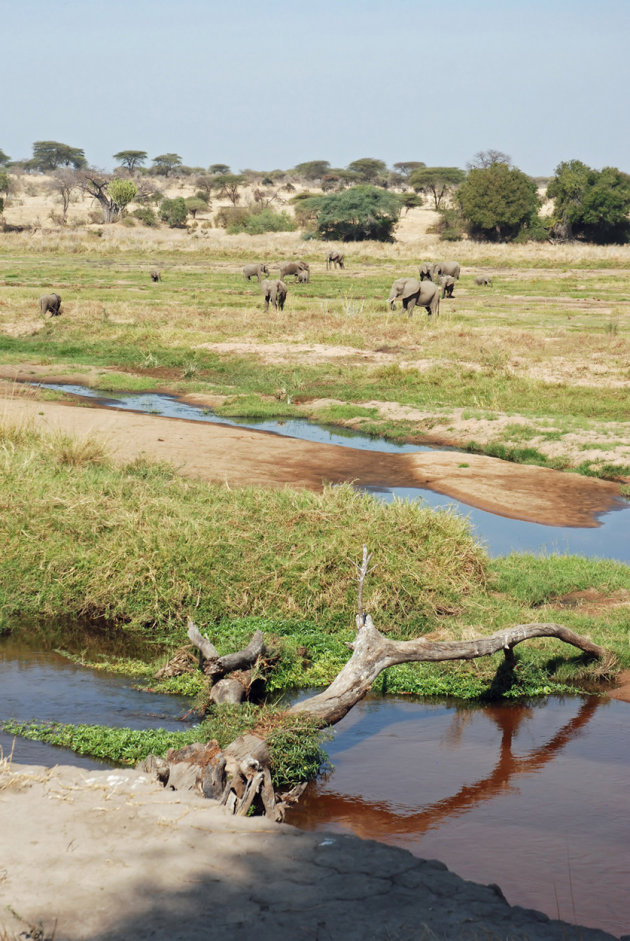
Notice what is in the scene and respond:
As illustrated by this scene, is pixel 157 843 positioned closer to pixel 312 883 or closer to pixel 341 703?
pixel 312 883

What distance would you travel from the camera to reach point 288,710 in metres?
6.07

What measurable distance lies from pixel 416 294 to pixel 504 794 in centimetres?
2308

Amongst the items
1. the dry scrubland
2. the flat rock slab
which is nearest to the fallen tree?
the flat rock slab

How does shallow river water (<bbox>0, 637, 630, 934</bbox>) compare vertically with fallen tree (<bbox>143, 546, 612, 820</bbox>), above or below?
below

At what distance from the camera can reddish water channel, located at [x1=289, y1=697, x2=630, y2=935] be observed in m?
5.12

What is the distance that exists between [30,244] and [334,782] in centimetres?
5070

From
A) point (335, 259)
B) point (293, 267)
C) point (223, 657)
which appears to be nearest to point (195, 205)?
point (335, 259)

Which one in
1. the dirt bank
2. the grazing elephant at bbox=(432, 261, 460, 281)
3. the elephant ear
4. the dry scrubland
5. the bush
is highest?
the bush

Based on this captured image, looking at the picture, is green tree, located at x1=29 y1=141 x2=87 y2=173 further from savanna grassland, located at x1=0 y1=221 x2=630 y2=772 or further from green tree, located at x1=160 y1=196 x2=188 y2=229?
savanna grassland, located at x1=0 y1=221 x2=630 y2=772

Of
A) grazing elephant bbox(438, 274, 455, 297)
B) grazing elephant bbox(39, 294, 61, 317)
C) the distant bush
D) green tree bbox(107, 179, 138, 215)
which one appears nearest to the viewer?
grazing elephant bbox(39, 294, 61, 317)

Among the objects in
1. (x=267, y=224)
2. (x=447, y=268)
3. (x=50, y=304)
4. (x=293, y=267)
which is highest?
(x=267, y=224)

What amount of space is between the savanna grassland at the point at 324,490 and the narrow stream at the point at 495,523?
0.55m

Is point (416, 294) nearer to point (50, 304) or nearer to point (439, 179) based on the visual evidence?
point (50, 304)

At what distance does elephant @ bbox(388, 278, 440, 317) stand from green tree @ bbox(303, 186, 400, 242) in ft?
97.1
